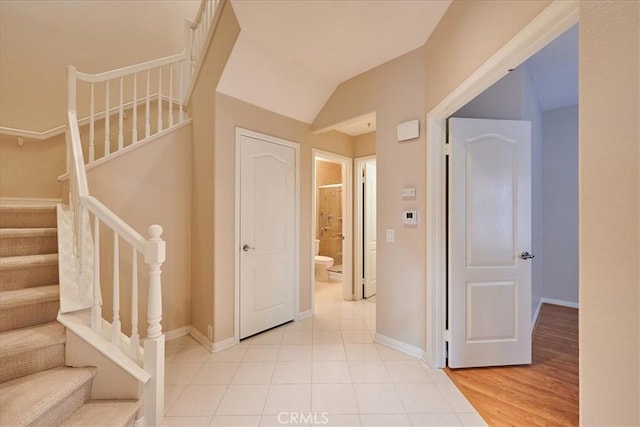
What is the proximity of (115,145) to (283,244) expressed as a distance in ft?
6.84

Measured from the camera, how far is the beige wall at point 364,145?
3.71m

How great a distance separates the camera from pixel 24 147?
2.66m

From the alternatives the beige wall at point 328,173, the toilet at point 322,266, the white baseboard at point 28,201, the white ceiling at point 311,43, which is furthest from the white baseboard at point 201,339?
the beige wall at point 328,173

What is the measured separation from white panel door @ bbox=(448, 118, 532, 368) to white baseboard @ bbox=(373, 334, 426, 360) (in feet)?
0.83

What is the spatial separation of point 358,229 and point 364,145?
1229mm

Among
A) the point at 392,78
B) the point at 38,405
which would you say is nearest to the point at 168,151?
the point at 38,405

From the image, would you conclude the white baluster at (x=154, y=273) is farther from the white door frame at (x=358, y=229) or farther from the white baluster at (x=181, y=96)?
the white door frame at (x=358, y=229)

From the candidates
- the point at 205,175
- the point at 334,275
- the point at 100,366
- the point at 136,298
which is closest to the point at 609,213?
the point at 136,298

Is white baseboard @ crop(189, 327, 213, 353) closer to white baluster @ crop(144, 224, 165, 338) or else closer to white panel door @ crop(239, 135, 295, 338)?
white panel door @ crop(239, 135, 295, 338)

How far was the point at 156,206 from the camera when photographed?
8.41 feet

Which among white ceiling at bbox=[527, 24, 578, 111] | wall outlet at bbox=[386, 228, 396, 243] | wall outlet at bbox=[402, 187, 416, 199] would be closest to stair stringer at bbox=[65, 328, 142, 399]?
wall outlet at bbox=[386, 228, 396, 243]

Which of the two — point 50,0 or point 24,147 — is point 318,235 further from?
point 50,0

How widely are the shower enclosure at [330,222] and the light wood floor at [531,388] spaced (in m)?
3.55

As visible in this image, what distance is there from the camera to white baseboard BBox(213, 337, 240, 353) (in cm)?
240
